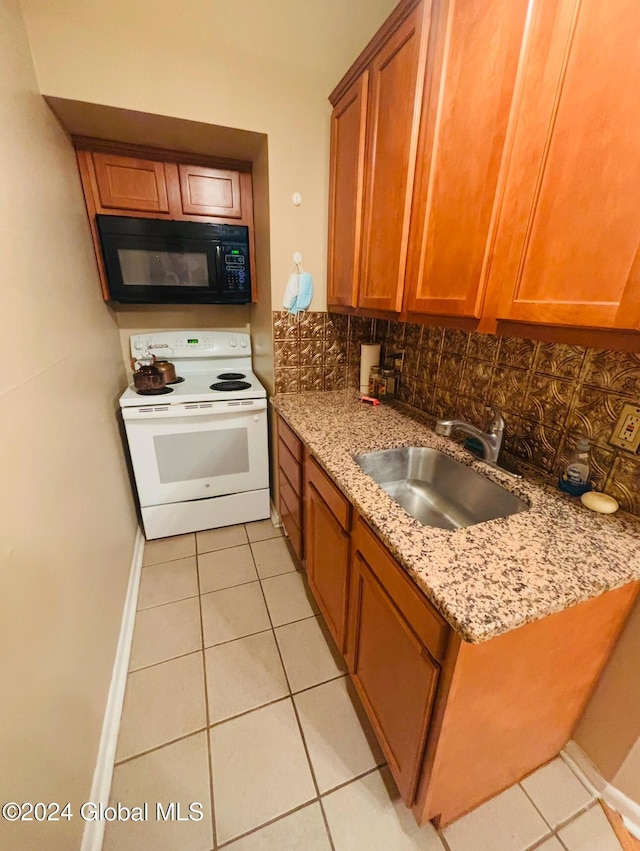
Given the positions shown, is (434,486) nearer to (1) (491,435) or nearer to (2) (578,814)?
(1) (491,435)

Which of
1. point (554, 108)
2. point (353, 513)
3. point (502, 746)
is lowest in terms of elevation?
point (502, 746)

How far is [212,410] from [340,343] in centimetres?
83

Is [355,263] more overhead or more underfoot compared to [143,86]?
more underfoot

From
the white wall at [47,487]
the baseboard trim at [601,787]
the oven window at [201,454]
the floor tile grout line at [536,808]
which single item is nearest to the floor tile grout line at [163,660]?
the white wall at [47,487]

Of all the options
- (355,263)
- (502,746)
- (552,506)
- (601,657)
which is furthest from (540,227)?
(502,746)

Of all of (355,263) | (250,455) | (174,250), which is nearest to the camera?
(355,263)

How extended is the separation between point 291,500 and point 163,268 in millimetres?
1495

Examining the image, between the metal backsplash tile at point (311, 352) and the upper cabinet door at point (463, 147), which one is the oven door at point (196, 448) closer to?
the metal backsplash tile at point (311, 352)

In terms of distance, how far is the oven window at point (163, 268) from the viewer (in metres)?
1.84

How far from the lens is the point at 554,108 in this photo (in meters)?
0.71

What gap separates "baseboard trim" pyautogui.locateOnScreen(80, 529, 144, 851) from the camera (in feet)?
3.10

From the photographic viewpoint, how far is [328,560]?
4.42ft

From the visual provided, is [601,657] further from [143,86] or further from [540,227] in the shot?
[143,86]

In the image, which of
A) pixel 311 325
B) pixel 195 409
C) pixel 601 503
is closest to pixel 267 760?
pixel 601 503
